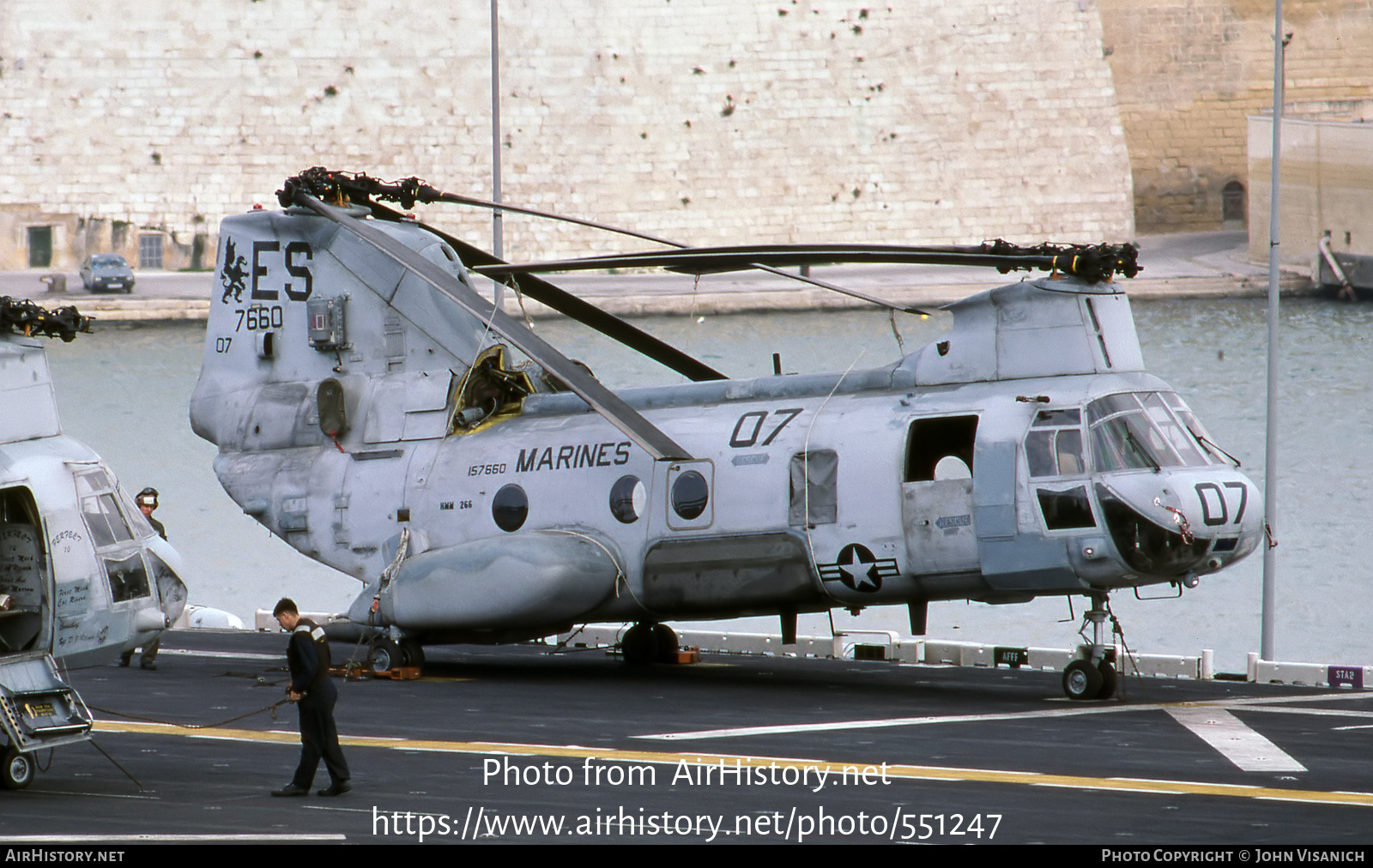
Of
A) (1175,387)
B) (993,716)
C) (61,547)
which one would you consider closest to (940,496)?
(993,716)

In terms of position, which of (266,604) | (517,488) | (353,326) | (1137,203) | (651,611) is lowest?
(266,604)

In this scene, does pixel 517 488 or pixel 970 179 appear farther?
pixel 970 179

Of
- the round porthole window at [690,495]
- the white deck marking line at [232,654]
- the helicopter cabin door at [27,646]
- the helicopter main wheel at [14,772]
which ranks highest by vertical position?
the round porthole window at [690,495]

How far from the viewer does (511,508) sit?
1955cm

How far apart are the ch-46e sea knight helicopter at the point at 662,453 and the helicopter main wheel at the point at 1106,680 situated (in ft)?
0.06

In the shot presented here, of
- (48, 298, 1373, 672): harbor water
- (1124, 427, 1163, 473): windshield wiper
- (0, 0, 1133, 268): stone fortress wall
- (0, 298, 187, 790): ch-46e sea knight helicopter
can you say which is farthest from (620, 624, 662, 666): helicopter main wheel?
(0, 0, 1133, 268): stone fortress wall

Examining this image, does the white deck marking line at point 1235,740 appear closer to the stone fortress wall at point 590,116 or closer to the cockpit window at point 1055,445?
the cockpit window at point 1055,445

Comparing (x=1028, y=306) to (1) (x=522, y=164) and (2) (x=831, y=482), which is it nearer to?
(2) (x=831, y=482)

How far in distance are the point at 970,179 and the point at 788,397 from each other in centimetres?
6028

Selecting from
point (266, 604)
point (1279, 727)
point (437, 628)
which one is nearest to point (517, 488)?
point (437, 628)

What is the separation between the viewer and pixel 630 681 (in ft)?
63.4

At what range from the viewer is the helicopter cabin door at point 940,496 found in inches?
676

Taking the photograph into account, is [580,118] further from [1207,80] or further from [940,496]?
[940,496]

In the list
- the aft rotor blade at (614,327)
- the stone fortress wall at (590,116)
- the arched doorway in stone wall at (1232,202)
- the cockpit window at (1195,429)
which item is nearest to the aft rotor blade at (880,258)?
the cockpit window at (1195,429)
